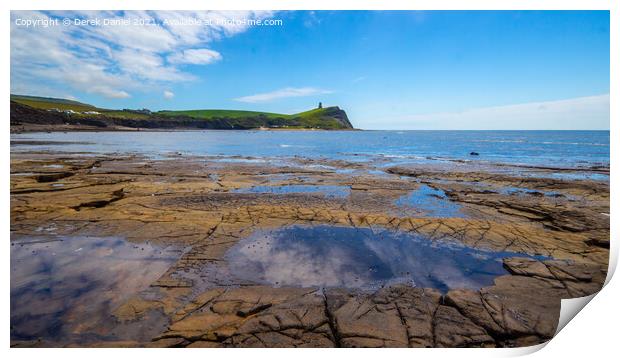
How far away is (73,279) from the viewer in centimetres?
771

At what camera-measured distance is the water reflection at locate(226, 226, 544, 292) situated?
7.95 metres

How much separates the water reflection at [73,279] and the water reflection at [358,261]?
2.50 metres

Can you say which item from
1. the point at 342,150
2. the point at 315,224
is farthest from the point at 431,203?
the point at 342,150

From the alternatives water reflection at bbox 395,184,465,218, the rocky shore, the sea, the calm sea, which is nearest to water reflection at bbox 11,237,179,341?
the rocky shore

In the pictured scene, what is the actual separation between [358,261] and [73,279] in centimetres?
757

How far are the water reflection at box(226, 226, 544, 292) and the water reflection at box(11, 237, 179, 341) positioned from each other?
250 centimetres

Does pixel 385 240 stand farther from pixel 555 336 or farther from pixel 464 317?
pixel 555 336

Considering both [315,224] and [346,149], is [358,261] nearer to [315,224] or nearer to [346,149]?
[315,224]

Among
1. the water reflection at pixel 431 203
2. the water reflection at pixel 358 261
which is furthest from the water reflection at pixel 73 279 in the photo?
the water reflection at pixel 431 203

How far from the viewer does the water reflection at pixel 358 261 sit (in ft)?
26.1

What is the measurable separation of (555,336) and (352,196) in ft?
41.5

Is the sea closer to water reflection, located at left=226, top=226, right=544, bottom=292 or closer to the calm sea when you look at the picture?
the calm sea

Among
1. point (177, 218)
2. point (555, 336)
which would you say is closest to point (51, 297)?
→ point (177, 218)

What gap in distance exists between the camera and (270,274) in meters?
8.23
